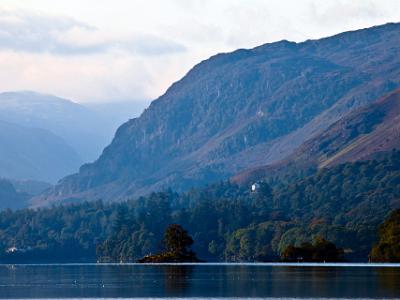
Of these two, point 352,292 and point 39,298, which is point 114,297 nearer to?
point 39,298

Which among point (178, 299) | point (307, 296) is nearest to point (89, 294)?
point (178, 299)

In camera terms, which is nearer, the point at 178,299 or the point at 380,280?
the point at 178,299

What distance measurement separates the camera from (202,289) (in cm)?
18862

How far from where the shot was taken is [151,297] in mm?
170625

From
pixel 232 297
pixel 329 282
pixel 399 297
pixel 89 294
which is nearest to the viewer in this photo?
pixel 399 297

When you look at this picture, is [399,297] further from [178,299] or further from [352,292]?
[178,299]

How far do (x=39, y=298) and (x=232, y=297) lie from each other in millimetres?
32287

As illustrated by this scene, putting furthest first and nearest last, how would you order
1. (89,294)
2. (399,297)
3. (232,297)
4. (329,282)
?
(329,282) < (89,294) < (232,297) < (399,297)

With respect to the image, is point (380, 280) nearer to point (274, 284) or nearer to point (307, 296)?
point (274, 284)

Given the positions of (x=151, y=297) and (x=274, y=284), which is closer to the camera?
(x=151, y=297)

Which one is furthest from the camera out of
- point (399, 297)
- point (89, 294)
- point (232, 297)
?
point (89, 294)

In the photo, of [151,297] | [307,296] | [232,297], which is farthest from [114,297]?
[307,296]

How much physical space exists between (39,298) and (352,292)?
165 feet

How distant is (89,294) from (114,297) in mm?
11350
